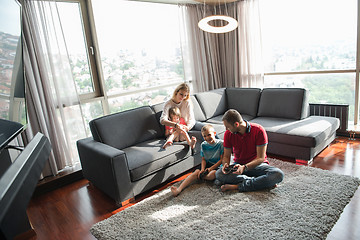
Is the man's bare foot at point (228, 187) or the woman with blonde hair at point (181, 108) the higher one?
the woman with blonde hair at point (181, 108)

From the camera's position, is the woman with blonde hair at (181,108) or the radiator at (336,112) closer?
the woman with blonde hair at (181,108)

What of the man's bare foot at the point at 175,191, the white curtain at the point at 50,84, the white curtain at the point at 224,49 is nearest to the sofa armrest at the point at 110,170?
the man's bare foot at the point at 175,191

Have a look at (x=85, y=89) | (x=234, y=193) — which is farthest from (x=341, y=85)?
(x=85, y=89)

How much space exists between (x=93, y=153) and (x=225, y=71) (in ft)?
11.1

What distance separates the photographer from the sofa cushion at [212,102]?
4000 mm

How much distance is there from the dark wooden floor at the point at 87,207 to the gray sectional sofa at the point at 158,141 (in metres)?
0.16

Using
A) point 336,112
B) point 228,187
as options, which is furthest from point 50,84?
point 336,112

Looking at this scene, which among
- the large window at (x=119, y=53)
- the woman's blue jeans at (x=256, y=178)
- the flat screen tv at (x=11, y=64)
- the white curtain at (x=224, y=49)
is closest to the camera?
the flat screen tv at (x=11, y=64)

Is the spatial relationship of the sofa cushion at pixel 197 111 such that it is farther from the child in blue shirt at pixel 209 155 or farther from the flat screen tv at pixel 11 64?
the flat screen tv at pixel 11 64

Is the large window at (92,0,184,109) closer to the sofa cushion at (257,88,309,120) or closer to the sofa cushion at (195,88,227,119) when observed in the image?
the sofa cushion at (195,88,227,119)

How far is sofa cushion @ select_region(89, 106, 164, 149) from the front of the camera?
2939mm

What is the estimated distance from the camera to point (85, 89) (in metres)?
3.66

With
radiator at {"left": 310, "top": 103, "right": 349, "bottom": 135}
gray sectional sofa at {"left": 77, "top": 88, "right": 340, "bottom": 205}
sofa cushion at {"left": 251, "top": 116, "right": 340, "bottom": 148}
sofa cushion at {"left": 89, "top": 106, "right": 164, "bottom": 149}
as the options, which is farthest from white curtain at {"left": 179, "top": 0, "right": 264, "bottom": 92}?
sofa cushion at {"left": 89, "top": 106, "right": 164, "bottom": 149}

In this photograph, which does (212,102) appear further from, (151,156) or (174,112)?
(151,156)
